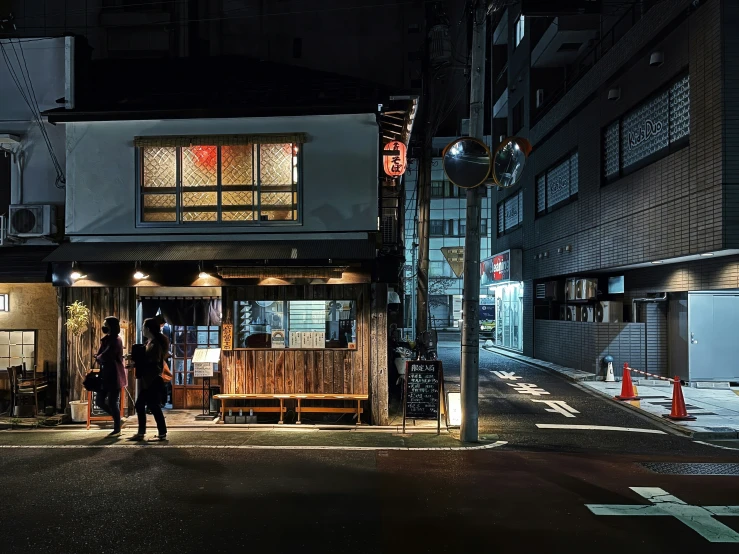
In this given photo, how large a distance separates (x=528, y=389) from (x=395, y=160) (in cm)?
775

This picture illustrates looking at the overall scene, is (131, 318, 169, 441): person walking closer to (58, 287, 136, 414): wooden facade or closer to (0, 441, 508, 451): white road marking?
(0, 441, 508, 451): white road marking

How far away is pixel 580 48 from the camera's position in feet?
82.7

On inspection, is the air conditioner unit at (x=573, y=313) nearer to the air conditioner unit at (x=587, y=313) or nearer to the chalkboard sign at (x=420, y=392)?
the air conditioner unit at (x=587, y=313)

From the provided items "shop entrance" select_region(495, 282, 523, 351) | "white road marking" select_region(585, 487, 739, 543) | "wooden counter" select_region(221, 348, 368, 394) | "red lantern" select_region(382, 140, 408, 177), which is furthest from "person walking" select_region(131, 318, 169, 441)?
"shop entrance" select_region(495, 282, 523, 351)

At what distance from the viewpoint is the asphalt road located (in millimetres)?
5992

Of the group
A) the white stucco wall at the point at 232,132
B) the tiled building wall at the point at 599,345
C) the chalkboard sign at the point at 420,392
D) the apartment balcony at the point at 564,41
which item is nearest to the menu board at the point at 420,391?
the chalkboard sign at the point at 420,392

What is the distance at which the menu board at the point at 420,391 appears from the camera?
11.3 meters

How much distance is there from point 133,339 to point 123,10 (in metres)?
10.2

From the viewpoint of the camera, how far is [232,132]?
1268 cm

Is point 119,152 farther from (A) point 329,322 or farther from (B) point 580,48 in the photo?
(B) point 580,48

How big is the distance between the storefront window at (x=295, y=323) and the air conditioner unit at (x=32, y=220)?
180 inches

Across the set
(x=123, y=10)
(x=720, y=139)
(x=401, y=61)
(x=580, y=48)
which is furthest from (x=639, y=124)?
(x=123, y=10)

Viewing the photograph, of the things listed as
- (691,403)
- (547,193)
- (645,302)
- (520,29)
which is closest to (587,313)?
(645,302)

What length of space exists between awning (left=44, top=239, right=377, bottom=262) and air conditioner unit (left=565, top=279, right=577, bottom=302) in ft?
42.8
